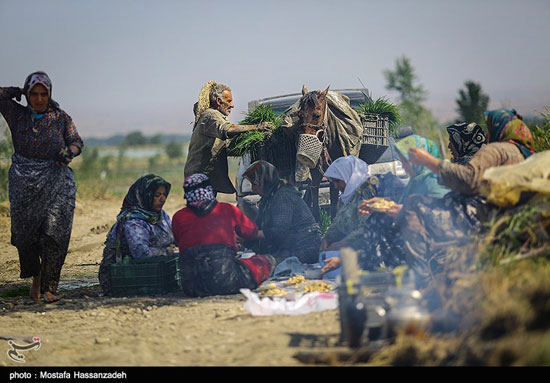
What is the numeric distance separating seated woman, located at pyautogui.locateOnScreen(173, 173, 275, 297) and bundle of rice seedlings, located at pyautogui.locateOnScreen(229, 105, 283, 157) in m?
1.62

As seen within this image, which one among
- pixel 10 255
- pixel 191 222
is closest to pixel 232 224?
pixel 191 222

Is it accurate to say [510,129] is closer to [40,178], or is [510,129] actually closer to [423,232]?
[423,232]

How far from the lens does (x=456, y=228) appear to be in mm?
5820

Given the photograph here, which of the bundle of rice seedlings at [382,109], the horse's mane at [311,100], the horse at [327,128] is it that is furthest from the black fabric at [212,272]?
the bundle of rice seedlings at [382,109]

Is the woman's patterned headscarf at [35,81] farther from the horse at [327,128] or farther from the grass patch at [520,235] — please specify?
the grass patch at [520,235]

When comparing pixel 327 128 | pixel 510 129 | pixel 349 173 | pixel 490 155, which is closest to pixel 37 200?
pixel 349 173

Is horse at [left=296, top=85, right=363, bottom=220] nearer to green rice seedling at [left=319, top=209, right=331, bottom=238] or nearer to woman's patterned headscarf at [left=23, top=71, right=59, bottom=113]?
green rice seedling at [left=319, top=209, right=331, bottom=238]

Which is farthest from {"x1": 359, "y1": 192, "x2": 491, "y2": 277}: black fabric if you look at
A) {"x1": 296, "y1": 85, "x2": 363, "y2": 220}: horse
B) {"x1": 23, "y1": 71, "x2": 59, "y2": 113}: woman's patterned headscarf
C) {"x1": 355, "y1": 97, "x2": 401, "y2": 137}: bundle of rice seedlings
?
{"x1": 23, "y1": 71, "x2": 59, "y2": 113}: woman's patterned headscarf

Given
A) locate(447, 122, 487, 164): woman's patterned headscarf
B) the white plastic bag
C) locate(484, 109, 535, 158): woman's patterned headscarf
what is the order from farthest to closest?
locate(447, 122, 487, 164): woman's patterned headscarf, locate(484, 109, 535, 158): woman's patterned headscarf, the white plastic bag

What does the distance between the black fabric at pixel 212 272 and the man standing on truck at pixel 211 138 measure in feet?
7.11

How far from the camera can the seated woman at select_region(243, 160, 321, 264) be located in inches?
303

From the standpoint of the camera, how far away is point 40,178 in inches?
280

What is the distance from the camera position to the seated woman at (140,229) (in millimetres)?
7098

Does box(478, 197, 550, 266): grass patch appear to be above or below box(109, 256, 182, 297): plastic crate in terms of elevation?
above
